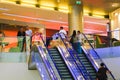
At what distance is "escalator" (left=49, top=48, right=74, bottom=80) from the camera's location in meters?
13.9

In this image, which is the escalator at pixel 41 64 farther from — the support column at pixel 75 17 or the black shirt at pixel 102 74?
the support column at pixel 75 17

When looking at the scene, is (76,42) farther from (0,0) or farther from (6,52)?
(0,0)

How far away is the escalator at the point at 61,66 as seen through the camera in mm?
13859

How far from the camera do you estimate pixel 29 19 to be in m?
25.8

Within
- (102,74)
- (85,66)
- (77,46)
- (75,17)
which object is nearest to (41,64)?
(85,66)

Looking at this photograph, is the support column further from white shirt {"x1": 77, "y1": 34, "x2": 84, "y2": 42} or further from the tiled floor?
the tiled floor

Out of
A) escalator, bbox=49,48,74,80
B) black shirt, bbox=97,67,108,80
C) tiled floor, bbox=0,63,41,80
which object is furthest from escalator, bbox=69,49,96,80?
tiled floor, bbox=0,63,41,80

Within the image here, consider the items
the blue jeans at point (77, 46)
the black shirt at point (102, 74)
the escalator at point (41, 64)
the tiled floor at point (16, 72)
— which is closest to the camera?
the escalator at point (41, 64)

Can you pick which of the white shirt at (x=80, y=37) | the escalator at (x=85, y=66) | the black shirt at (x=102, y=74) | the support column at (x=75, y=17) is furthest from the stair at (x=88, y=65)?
the support column at (x=75, y=17)

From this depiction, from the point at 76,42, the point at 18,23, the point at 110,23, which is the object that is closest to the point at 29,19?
the point at 18,23

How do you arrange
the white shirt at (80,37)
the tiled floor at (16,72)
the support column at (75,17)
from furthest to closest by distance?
the support column at (75,17)
the white shirt at (80,37)
the tiled floor at (16,72)

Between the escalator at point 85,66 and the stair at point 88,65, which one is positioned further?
the stair at point 88,65

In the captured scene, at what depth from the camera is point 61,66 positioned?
14.6 m

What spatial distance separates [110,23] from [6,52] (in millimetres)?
11829
